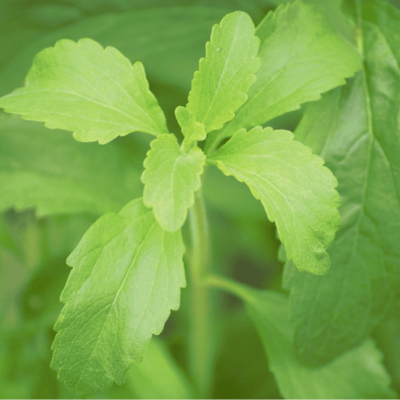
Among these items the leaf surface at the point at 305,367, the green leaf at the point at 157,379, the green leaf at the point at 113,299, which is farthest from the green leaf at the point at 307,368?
the green leaf at the point at 113,299

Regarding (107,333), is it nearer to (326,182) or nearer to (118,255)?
(118,255)

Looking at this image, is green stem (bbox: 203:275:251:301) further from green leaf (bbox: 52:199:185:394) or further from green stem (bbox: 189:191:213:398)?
green leaf (bbox: 52:199:185:394)

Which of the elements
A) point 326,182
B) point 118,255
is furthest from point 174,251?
point 326,182

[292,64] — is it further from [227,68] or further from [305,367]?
[305,367]

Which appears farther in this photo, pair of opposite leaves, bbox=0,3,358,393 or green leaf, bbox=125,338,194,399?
green leaf, bbox=125,338,194,399

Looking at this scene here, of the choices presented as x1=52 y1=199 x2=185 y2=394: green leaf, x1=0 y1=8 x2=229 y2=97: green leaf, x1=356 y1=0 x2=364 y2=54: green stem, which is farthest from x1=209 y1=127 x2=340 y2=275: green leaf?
x1=0 y1=8 x2=229 y2=97: green leaf

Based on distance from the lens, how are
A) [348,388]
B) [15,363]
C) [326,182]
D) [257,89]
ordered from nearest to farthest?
[326,182]
[257,89]
[348,388]
[15,363]
